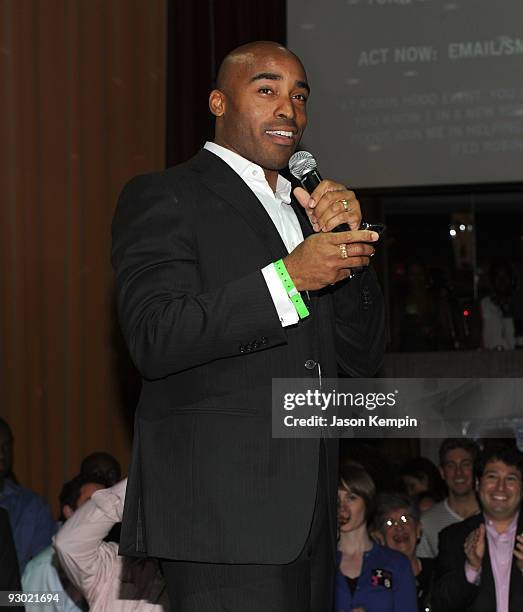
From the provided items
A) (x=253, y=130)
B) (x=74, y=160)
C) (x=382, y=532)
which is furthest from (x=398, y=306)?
(x=253, y=130)

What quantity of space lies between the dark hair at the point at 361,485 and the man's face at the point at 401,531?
0.32m

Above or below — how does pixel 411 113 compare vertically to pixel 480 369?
above

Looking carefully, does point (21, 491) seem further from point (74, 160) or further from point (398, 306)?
point (398, 306)

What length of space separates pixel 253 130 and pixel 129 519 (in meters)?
0.67

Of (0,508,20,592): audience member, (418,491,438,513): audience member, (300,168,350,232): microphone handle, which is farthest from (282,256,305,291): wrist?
(418,491,438,513): audience member

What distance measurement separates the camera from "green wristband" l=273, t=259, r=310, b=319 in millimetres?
1628

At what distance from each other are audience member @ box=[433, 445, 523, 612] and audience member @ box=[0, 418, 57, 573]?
152 cm

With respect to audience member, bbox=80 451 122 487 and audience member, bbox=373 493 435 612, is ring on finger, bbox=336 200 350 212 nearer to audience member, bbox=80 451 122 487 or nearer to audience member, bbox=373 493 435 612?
audience member, bbox=373 493 435 612

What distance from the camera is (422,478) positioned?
539 cm

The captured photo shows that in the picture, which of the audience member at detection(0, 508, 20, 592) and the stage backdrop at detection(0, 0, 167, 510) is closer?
the audience member at detection(0, 508, 20, 592)

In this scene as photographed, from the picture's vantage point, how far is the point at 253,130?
1.85 m

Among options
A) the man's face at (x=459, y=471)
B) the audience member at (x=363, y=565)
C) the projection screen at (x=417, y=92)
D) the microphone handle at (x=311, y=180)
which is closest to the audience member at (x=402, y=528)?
the audience member at (x=363, y=565)

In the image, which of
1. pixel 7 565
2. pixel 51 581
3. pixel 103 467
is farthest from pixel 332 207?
pixel 103 467

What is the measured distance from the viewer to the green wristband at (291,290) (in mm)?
1628
